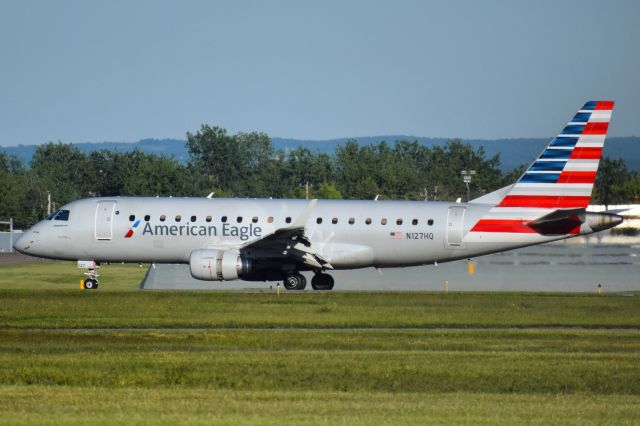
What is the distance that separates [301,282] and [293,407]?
80.5ft

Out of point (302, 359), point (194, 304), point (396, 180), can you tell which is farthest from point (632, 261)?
point (396, 180)

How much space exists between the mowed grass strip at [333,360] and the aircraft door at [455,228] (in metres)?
13.0

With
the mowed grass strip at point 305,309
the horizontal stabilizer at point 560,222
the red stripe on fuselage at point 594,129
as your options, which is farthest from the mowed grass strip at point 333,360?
the red stripe on fuselage at point 594,129

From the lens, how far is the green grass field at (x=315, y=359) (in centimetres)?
1641

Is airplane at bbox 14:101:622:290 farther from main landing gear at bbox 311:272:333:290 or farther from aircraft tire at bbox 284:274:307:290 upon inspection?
main landing gear at bbox 311:272:333:290

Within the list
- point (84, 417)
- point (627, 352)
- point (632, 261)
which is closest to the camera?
point (84, 417)

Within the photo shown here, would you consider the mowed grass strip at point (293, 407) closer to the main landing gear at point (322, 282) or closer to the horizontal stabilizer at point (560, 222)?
the horizontal stabilizer at point (560, 222)

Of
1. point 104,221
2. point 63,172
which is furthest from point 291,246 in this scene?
point 63,172

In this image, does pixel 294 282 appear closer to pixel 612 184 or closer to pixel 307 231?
pixel 307 231

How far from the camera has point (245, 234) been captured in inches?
1614

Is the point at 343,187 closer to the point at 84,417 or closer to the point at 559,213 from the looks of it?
the point at 559,213

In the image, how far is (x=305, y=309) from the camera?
3253cm

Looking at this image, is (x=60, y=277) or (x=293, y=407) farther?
(x=60, y=277)

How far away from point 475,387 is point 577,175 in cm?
2297
